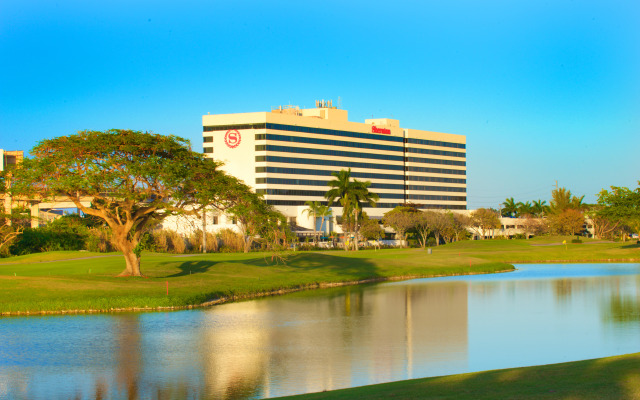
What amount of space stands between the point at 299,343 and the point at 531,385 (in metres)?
13.8

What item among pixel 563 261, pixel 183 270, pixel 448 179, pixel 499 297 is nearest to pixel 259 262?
pixel 183 270

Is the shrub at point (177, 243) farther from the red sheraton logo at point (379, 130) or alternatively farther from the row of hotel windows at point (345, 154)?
the red sheraton logo at point (379, 130)

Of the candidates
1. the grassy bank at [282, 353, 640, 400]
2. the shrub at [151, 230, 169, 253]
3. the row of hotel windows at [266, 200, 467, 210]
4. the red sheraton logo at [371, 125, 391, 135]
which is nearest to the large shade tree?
the grassy bank at [282, 353, 640, 400]

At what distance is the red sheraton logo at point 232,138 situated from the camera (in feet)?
517

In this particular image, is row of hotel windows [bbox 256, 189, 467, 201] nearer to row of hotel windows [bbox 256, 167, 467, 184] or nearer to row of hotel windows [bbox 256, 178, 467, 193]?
row of hotel windows [bbox 256, 178, 467, 193]

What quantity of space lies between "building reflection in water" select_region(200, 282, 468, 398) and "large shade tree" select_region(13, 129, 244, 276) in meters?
9.29

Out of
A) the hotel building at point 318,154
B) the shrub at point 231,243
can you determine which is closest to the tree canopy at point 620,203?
the shrub at point 231,243

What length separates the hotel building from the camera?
156500 mm

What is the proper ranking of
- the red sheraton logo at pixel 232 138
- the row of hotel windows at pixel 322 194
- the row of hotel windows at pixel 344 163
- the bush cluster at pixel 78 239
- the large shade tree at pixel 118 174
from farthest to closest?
the red sheraton logo at pixel 232 138, the row of hotel windows at pixel 344 163, the row of hotel windows at pixel 322 194, the bush cluster at pixel 78 239, the large shade tree at pixel 118 174

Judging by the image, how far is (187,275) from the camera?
157ft

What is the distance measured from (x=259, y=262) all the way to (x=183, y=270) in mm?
10207

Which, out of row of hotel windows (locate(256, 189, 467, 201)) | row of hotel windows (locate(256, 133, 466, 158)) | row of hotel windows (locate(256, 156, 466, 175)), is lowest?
row of hotel windows (locate(256, 189, 467, 201))

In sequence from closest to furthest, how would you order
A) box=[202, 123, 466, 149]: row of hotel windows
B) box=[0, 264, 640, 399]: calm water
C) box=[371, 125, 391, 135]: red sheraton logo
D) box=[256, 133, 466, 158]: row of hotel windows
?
1. box=[0, 264, 640, 399]: calm water
2. box=[256, 133, 466, 158]: row of hotel windows
3. box=[202, 123, 466, 149]: row of hotel windows
4. box=[371, 125, 391, 135]: red sheraton logo

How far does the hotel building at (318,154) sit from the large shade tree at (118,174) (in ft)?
328
